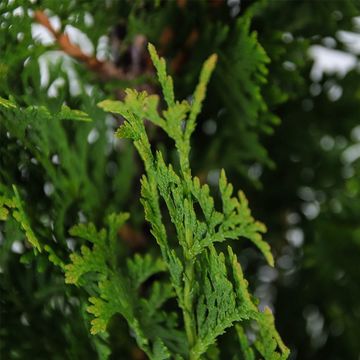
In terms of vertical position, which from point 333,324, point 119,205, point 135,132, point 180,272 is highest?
point 135,132

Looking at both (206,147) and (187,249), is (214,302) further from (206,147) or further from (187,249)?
(206,147)

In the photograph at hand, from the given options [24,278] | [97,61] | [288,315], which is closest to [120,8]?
[97,61]

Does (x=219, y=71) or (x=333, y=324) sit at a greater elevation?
(x=219, y=71)

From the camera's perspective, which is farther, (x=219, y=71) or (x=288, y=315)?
(x=288, y=315)

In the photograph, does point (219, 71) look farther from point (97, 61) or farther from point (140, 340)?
point (140, 340)

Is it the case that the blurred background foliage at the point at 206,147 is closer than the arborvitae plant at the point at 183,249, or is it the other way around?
the arborvitae plant at the point at 183,249

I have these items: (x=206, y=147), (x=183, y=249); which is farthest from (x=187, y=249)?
(x=206, y=147)
